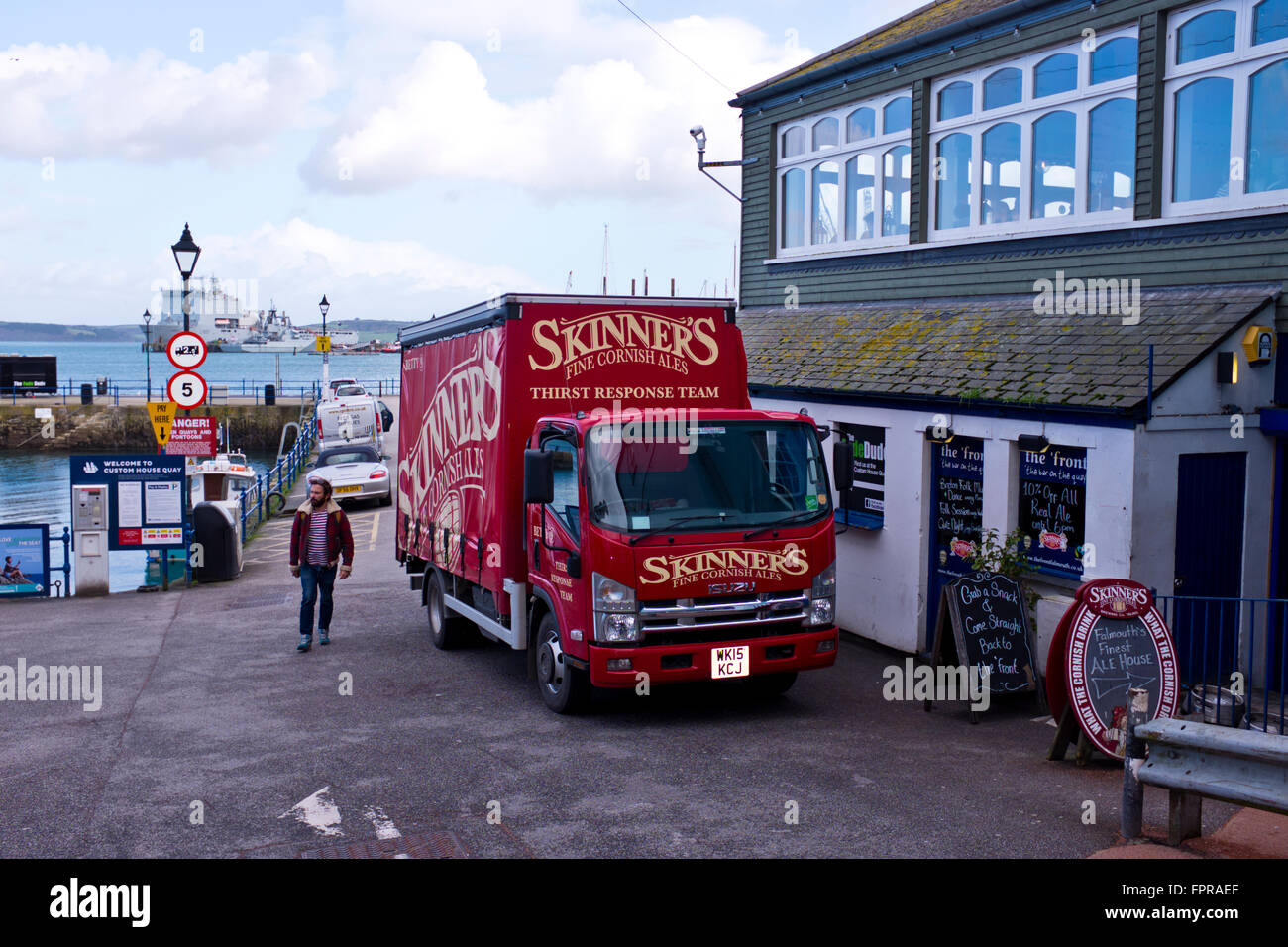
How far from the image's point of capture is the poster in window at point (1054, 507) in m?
10.8

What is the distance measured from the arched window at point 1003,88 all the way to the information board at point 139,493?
11.7 meters

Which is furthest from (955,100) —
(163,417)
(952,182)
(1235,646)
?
(163,417)

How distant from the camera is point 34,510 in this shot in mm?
39281

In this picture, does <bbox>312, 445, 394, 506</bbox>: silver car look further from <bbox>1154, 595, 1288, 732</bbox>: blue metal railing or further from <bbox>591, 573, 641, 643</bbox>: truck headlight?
<bbox>1154, 595, 1288, 732</bbox>: blue metal railing

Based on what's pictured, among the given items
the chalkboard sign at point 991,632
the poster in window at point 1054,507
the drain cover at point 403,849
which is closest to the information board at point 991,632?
the chalkboard sign at point 991,632

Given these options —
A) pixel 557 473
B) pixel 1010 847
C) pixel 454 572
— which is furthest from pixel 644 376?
pixel 1010 847

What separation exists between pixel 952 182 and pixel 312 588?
854cm

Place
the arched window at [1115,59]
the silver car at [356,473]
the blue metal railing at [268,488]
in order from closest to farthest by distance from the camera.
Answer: the arched window at [1115,59], the blue metal railing at [268,488], the silver car at [356,473]

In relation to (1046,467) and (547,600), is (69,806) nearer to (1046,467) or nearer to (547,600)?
(547,600)

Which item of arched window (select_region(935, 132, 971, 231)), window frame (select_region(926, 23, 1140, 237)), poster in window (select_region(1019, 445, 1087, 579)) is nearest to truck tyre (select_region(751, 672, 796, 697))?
poster in window (select_region(1019, 445, 1087, 579))

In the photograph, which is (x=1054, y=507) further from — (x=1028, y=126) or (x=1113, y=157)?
(x=1028, y=126)

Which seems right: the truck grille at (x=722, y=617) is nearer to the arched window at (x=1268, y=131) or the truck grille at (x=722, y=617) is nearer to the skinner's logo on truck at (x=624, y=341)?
the skinner's logo on truck at (x=624, y=341)

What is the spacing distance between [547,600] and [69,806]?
152 inches

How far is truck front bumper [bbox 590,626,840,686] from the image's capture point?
371 inches
